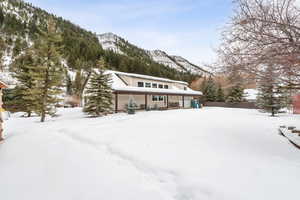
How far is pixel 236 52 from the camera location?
5289 mm

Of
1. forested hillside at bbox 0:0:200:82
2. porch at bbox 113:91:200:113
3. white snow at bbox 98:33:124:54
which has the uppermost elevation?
white snow at bbox 98:33:124:54

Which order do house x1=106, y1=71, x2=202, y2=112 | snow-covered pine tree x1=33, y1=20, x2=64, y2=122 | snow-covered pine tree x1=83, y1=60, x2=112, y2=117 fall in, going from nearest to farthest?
snow-covered pine tree x1=33, y1=20, x2=64, y2=122 → snow-covered pine tree x1=83, y1=60, x2=112, y2=117 → house x1=106, y1=71, x2=202, y2=112

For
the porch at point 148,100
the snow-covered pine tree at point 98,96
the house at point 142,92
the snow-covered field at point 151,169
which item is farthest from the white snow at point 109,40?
the snow-covered field at point 151,169

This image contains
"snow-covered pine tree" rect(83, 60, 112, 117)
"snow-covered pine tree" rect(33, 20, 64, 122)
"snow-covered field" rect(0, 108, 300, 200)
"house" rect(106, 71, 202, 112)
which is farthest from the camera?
"house" rect(106, 71, 202, 112)

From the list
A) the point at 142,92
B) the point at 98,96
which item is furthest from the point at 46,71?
the point at 142,92

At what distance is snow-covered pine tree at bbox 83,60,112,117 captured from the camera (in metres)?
17.0

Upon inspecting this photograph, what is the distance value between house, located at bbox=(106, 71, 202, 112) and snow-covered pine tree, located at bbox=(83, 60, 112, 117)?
165 cm

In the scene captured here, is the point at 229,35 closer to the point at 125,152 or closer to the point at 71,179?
the point at 125,152

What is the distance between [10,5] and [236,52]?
119 metres

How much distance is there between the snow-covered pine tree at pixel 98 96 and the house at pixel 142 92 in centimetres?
165

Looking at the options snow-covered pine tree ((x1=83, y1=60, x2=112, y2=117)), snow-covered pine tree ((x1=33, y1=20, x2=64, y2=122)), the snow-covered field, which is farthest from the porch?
the snow-covered field

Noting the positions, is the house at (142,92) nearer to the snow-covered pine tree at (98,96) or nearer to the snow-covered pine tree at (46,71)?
the snow-covered pine tree at (98,96)

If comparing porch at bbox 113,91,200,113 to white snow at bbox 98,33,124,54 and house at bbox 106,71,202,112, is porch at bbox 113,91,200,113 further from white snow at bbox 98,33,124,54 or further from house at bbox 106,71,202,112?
white snow at bbox 98,33,124,54

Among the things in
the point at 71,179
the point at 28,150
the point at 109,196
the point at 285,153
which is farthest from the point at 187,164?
the point at 28,150
